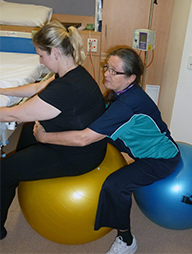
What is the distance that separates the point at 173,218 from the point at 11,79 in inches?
56.9

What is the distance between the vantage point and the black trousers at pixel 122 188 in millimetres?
1278

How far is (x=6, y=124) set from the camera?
Result: 136 centimetres

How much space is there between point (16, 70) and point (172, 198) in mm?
1518

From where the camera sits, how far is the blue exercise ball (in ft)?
4.51

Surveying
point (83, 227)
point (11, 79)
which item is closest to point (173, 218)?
point (83, 227)

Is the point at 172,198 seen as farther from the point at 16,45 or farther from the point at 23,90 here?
the point at 16,45

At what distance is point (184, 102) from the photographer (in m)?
1.90

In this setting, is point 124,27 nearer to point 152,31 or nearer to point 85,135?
point 152,31

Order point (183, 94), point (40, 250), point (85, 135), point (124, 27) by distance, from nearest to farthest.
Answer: point (85, 135) < point (40, 250) < point (183, 94) < point (124, 27)

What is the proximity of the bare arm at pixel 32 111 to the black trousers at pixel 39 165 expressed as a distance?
0.23 m

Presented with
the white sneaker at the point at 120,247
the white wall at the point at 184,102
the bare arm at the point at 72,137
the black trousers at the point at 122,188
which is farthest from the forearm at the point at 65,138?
the white wall at the point at 184,102

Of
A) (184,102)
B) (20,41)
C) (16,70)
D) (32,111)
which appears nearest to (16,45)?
(20,41)

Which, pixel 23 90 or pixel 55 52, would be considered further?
pixel 23 90

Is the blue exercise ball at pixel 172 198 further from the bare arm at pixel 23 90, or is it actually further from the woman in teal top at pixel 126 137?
the bare arm at pixel 23 90
